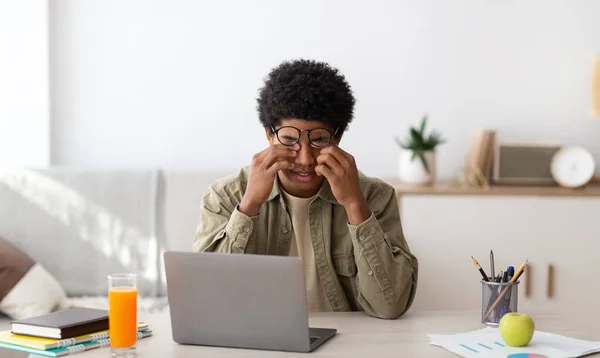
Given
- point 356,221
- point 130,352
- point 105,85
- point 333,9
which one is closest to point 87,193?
point 105,85

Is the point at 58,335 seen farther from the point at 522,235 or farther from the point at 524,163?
the point at 524,163

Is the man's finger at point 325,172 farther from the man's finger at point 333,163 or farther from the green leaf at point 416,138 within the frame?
the green leaf at point 416,138

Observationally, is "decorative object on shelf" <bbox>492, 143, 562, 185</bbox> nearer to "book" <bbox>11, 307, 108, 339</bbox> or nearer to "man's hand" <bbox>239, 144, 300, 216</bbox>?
"man's hand" <bbox>239, 144, 300, 216</bbox>

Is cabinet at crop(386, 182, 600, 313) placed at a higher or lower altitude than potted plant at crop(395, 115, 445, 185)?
lower

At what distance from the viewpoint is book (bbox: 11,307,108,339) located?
61.9 inches

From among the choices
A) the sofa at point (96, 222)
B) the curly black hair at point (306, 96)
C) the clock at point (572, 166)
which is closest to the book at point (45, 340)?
the curly black hair at point (306, 96)

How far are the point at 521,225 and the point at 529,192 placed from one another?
141 millimetres

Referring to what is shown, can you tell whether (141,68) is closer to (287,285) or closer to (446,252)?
(446,252)

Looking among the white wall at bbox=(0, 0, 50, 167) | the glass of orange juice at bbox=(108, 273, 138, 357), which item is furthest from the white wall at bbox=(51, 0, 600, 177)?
the glass of orange juice at bbox=(108, 273, 138, 357)

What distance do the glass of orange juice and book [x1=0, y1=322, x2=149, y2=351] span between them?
0.29 ft

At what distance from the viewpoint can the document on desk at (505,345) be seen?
154cm

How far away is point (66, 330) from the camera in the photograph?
1570 mm

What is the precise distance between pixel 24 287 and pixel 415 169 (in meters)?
1.64

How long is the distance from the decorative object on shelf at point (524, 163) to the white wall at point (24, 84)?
1.99 m
